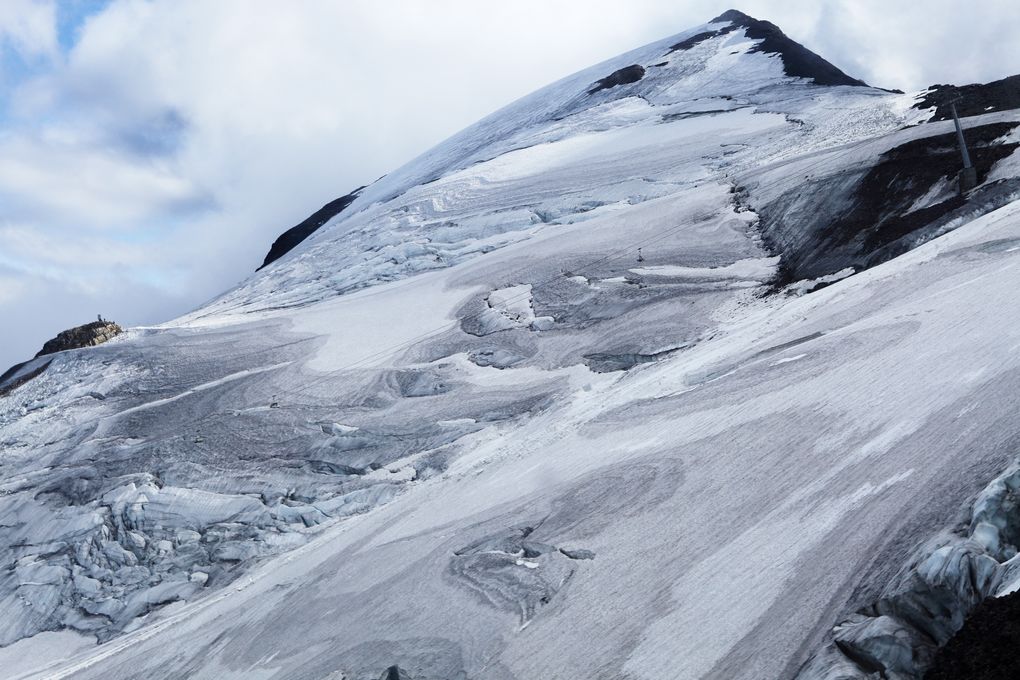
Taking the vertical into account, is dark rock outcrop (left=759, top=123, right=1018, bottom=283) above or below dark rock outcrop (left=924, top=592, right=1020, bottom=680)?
above

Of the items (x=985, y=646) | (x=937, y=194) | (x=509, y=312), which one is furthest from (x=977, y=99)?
(x=985, y=646)

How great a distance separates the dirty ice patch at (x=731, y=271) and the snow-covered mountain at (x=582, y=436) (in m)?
0.13

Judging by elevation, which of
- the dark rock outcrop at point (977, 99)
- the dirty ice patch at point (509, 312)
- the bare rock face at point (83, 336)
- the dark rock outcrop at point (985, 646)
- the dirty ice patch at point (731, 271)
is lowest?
the dark rock outcrop at point (985, 646)

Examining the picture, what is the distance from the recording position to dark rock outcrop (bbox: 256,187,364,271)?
51.7 meters

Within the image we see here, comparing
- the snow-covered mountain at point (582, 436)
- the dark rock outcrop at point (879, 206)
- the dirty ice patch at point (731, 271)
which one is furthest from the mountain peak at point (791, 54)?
the dirty ice patch at point (731, 271)

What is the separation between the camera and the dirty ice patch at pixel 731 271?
23.5 metres

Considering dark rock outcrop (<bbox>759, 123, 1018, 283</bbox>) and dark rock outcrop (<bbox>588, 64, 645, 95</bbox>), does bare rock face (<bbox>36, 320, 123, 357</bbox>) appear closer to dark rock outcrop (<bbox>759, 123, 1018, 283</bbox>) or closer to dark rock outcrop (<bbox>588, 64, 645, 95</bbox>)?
dark rock outcrop (<bbox>759, 123, 1018, 283</bbox>)

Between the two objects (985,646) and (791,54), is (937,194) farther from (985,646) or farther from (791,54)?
(791,54)

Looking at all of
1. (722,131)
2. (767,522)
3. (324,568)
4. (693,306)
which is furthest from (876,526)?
(722,131)

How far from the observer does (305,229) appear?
176 feet

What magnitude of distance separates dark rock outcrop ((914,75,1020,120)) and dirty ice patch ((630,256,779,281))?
886 cm

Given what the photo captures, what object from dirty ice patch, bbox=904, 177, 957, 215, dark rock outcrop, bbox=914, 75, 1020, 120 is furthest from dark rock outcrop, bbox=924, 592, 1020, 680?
dark rock outcrop, bbox=914, 75, 1020, 120

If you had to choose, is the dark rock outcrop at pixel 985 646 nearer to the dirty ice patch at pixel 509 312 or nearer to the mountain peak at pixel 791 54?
the dirty ice patch at pixel 509 312

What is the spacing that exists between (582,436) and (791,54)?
3588 centimetres
